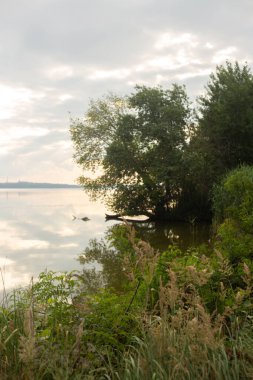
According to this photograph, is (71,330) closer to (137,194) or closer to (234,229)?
(234,229)

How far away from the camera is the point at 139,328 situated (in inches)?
162

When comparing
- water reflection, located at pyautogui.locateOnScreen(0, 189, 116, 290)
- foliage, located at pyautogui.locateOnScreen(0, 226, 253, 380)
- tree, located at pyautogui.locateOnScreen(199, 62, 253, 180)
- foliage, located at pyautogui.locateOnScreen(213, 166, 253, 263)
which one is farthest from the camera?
tree, located at pyautogui.locateOnScreen(199, 62, 253, 180)

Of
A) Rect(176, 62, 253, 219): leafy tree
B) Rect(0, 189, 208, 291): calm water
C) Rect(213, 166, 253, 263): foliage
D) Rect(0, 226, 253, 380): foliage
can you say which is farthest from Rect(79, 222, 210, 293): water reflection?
Rect(176, 62, 253, 219): leafy tree

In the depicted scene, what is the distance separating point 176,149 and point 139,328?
2775cm

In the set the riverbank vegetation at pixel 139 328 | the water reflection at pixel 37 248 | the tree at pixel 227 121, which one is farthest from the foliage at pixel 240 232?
the tree at pixel 227 121

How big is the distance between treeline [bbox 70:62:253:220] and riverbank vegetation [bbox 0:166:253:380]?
21229 millimetres

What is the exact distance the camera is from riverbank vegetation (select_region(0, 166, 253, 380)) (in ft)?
10.1

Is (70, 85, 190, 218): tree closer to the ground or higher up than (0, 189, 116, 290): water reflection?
higher up

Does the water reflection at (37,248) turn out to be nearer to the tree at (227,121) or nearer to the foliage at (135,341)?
the foliage at (135,341)

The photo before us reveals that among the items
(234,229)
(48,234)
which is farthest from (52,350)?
(48,234)

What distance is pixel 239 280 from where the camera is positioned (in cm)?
639

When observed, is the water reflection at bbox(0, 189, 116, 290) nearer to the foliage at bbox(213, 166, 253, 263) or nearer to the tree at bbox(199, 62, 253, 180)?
the foliage at bbox(213, 166, 253, 263)

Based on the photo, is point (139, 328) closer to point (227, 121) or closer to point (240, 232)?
point (240, 232)

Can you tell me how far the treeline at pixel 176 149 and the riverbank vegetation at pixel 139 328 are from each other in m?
21.2
